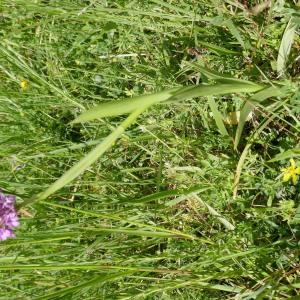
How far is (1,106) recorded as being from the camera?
2.13 metres

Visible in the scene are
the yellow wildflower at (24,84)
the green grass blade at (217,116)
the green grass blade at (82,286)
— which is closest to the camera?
the green grass blade at (82,286)

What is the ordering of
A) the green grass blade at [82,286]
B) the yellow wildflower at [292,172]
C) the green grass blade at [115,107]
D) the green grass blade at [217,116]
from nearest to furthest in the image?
1. the green grass blade at [115,107]
2. the green grass blade at [82,286]
3. the yellow wildflower at [292,172]
4. the green grass blade at [217,116]

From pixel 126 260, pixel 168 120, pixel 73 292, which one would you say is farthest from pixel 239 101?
pixel 73 292

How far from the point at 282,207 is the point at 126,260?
21.3 inches

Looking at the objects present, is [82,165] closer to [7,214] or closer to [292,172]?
[7,214]

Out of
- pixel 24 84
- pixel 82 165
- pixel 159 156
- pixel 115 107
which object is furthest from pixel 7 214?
pixel 24 84

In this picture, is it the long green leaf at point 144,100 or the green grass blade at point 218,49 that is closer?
the long green leaf at point 144,100

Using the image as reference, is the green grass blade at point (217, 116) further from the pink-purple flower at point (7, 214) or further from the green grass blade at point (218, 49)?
the pink-purple flower at point (7, 214)

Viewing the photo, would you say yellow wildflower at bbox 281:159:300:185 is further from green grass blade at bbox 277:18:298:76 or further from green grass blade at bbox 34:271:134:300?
green grass blade at bbox 34:271:134:300

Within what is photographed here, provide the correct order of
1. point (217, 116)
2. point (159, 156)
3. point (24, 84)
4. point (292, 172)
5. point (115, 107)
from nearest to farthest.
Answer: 1. point (115, 107)
2. point (292, 172)
3. point (217, 116)
4. point (159, 156)
5. point (24, 84)

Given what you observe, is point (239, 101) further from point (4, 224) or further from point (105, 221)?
point (4, 224)

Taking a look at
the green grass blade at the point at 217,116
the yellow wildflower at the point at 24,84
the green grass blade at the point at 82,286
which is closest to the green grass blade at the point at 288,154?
the green grass blade at the point at 217,116

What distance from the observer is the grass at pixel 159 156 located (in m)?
1.63

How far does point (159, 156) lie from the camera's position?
1896 mm
